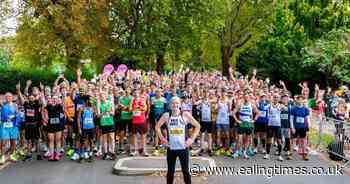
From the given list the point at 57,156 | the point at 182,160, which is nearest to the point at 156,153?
the point at 57,156

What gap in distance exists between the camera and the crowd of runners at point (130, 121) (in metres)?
12.9

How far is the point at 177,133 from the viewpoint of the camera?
28.8 feet

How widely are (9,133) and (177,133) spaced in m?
5.69

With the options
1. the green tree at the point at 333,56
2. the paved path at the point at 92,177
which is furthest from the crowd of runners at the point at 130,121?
the green tree at the point at 333,56

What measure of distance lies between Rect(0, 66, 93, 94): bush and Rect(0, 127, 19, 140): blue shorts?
64.4 ft

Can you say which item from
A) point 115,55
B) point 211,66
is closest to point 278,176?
point 115,55

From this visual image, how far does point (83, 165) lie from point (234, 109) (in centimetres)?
441

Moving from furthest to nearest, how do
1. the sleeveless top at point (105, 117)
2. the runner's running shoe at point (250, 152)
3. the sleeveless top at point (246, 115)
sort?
the runner's running shoe at point (250, 152) < the sleeveless top at point (246, 115) < the sleeveless top at point (105, 117)

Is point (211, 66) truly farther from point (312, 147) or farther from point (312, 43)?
point (312, 147)

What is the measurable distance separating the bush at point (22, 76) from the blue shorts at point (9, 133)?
19.6m

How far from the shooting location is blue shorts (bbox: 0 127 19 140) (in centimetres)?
1247

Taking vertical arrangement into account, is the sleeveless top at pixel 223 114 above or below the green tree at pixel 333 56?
below

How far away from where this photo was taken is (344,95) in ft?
67.3

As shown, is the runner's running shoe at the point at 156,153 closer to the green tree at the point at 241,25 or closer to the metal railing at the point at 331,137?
the metal railing at the point at 331,137
